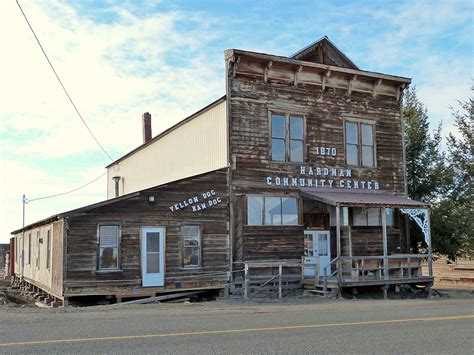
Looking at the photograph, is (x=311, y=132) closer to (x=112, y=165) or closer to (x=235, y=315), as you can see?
(x=235, y=315)

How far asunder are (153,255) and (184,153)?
6921mm

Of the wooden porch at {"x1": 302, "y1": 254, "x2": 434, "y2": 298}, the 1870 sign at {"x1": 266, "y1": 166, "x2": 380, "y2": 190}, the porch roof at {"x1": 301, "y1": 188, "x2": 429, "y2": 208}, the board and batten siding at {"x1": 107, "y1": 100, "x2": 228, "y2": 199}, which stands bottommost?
the wooden porch at {"x1": 302, "y1": 254, "x2": 434, "y2": 298}

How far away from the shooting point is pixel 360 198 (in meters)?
21.6

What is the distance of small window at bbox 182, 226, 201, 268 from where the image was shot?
63.8ft

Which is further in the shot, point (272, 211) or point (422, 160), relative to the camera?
point (422, 160)

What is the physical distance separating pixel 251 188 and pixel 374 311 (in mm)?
8054

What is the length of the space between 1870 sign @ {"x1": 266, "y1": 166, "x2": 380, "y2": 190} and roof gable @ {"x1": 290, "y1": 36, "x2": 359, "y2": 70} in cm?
455

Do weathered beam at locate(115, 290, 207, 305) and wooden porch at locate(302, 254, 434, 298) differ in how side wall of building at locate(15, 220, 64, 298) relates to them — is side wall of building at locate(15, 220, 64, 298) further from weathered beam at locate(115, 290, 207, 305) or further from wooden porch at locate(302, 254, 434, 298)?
wooden porch at locate(302, 254, 434, 298)

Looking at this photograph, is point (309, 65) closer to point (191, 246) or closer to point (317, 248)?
point (317, 248)

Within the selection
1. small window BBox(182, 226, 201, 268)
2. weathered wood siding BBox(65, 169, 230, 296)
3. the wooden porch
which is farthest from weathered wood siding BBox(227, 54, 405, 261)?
the wooden porch

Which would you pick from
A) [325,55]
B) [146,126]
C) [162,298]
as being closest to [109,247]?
[162,298]

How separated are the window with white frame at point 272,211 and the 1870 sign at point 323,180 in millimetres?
631

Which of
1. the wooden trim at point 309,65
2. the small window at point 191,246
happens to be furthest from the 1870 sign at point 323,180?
the wooden trim at point 309,65

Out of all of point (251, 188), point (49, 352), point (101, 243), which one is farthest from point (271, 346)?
point (251, 188)
